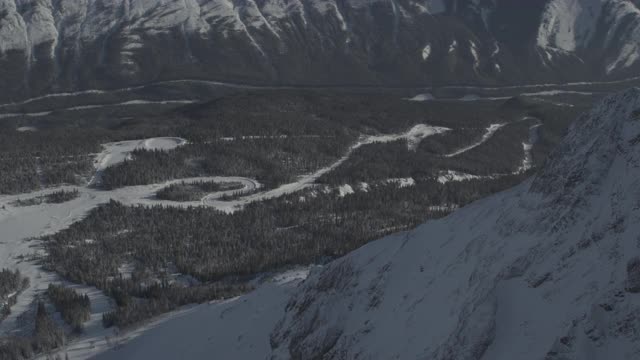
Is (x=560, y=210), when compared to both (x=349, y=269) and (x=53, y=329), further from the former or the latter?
(x=53, y=329)

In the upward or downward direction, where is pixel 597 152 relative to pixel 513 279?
upward

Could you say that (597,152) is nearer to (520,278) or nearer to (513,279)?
(520,278)

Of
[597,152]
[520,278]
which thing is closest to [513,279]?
[520,278]

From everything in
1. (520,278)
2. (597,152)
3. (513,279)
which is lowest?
(513,279)

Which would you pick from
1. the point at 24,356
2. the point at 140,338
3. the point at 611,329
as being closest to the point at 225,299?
the point at 140,338

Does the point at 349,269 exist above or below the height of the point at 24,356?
above
